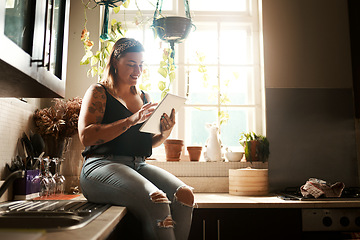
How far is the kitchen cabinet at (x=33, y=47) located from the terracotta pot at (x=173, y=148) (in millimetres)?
1286

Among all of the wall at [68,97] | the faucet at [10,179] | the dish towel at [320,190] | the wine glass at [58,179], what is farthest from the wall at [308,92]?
the faucet at [10,179]

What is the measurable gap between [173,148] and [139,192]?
1.31 m

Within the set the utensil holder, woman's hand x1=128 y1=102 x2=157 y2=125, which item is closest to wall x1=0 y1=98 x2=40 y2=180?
the utensil holder

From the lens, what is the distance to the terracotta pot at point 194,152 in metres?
2.88

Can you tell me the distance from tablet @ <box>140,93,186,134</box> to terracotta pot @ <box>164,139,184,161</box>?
863mm

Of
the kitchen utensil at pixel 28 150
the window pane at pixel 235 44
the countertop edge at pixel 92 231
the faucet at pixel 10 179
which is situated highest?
the window pane at pixel 235 44

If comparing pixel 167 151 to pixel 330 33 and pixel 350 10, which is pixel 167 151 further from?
pixel 350 10

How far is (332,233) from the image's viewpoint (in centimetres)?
217

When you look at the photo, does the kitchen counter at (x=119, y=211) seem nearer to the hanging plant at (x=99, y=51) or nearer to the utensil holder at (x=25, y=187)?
the utensil holder at (x=25, y=187)

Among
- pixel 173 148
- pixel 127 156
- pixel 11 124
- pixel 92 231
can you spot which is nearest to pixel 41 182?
pixel 11 124

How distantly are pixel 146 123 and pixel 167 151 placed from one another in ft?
3.69

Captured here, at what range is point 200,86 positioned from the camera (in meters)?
3.20

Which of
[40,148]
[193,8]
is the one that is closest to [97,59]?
[40,148]

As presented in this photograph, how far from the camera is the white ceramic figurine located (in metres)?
2.87
